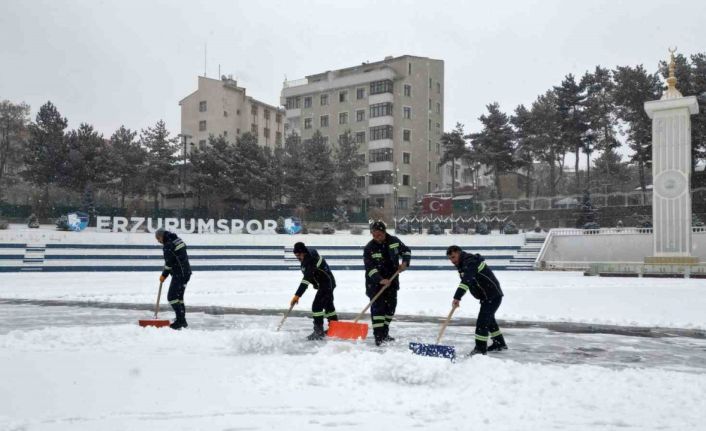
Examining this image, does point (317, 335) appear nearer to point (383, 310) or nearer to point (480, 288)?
point (383, 310)

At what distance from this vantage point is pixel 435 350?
676 centimetres

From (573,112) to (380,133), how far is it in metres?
18.0

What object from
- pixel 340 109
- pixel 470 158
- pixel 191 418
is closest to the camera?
pixel 191 418

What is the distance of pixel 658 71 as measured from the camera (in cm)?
4462

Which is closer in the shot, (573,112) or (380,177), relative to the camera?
(573,112)

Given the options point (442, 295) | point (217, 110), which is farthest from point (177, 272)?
point (217, 110)

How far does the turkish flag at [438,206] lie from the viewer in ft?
137

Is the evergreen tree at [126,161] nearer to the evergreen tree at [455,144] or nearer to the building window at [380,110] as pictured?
the building window at [380,110]

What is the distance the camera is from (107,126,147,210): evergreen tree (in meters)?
41.6

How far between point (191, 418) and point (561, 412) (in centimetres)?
307

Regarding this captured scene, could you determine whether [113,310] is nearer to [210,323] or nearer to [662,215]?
Result: [210,323]

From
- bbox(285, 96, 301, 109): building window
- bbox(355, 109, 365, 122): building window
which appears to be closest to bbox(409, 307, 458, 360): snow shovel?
bbox(355, 109, 365, 122): building window

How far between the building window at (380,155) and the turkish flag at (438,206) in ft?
45.1

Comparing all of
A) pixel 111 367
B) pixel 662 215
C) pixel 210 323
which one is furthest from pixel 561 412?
pixel 662 215
